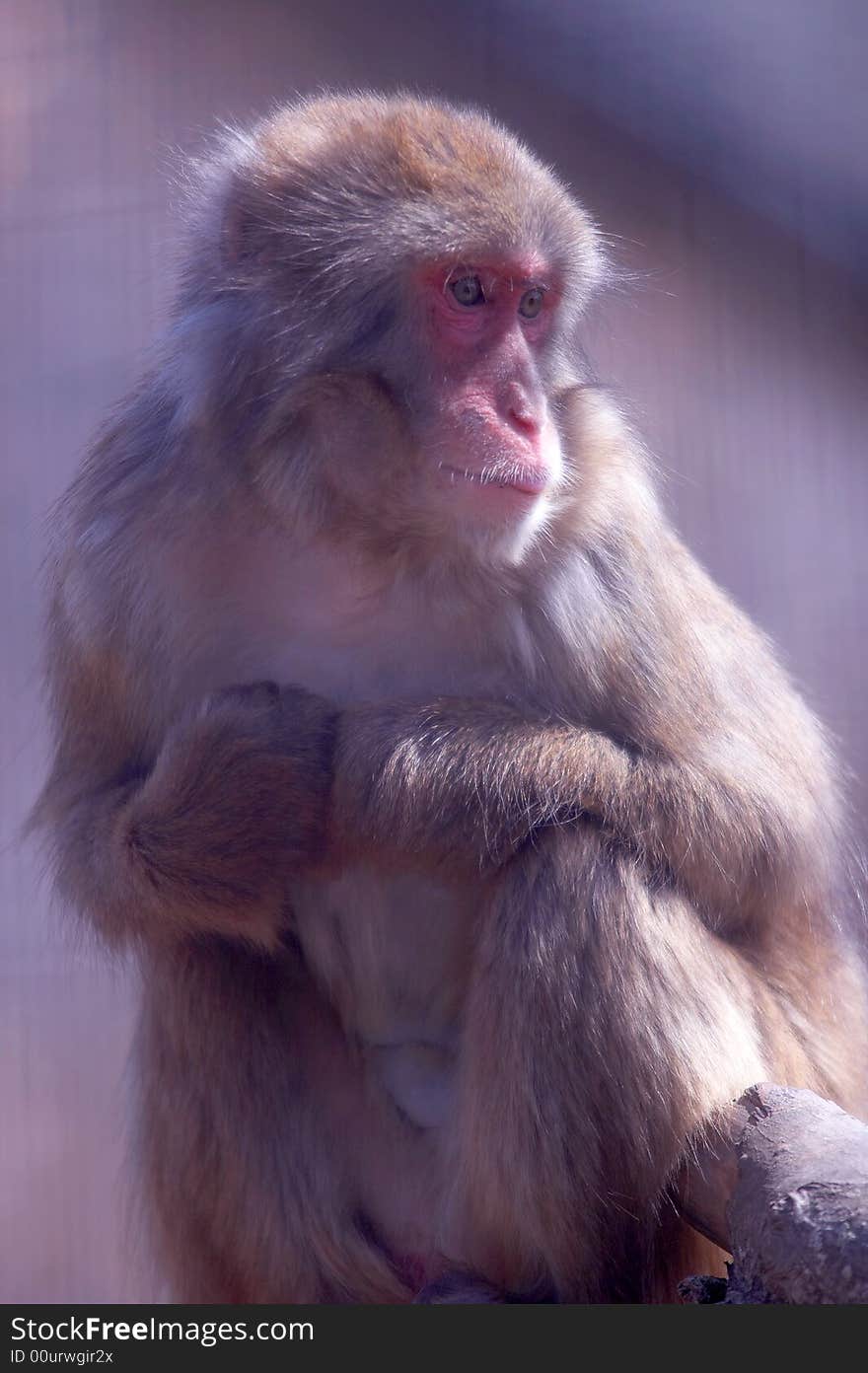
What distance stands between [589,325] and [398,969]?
1.44 meters

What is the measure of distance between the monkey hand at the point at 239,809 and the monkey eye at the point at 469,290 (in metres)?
0.76

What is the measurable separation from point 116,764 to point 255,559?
19.1 inches

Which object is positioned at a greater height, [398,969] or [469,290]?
[469,290]

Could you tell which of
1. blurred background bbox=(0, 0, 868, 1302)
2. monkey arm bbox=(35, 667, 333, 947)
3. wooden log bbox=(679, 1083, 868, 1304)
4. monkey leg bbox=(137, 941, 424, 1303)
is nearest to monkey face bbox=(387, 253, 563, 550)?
blurred background bbox=(0, 0, 868, 1302)

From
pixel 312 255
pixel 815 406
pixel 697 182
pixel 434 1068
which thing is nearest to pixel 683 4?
pixel 697 182

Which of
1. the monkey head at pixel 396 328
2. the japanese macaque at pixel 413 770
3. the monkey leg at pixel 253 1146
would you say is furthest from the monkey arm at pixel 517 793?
the monkey leg at pixel 253 1146

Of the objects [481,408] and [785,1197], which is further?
[481,408]

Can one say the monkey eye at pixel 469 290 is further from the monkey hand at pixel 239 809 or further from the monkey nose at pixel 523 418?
the monkey hand at pixel 239 809

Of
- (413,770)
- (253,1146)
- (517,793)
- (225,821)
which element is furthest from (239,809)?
(253,1146)

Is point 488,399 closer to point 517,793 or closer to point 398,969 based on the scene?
point 517,793

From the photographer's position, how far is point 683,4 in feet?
8.06

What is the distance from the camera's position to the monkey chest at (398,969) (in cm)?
314

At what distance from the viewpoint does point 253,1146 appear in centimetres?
312

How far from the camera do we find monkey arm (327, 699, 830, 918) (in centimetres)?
289
